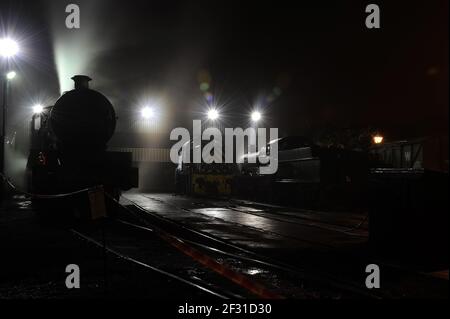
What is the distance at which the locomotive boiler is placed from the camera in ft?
42.9

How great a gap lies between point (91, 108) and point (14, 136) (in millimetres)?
11855

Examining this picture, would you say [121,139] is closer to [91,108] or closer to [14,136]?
[14,136]

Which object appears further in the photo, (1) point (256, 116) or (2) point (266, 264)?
(1) point (256, 116)

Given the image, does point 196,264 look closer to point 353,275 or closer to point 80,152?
point 353,275

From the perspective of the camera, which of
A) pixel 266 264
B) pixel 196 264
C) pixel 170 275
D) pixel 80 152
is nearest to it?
pixel 170 275

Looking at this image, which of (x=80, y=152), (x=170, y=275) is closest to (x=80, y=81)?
(x=80, y=152)

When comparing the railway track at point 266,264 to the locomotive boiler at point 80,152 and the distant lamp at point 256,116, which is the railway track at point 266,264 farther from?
the distant lamp at point 256,116

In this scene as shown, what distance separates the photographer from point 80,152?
13523mm

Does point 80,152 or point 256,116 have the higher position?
point 256,116

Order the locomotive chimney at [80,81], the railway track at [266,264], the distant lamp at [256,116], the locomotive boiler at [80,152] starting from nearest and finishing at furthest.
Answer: the railway track at [266,264] → the locomotive boiler at [80,152] → the locomotive chimney at [80,81] → the distant lamp at [256,116]

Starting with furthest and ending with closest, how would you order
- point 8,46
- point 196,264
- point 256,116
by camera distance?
point 256,116, point 8,46, point 196,264

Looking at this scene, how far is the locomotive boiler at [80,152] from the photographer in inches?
515

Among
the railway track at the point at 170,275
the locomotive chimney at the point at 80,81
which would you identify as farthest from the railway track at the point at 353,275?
the locomotive chimney at the point at 80,81
